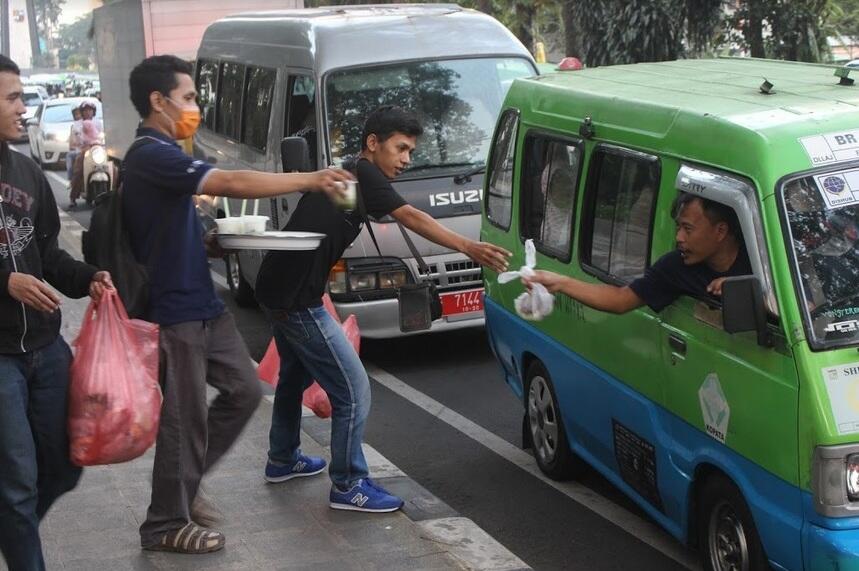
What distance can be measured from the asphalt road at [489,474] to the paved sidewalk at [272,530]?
25 cm

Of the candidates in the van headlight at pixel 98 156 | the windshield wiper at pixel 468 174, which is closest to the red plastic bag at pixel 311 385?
the windshield wiper at pixel 468 174

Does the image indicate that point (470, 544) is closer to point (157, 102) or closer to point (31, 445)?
point (31, 445)

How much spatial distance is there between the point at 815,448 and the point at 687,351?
2.86 feet

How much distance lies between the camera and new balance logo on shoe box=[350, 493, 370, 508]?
5957mm

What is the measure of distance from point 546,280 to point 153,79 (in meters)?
1.70

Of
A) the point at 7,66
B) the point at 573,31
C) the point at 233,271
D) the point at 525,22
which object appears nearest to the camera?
the point at 7,66

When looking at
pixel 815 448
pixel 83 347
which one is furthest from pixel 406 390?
pixel 815 448

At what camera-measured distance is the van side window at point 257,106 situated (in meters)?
10.9

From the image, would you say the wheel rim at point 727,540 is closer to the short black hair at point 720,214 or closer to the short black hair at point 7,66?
the short black hair at point 720,214

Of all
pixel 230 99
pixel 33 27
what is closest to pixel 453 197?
pixel 230 99

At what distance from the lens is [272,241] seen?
16.4ft

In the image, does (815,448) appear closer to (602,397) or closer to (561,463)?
(602,397)

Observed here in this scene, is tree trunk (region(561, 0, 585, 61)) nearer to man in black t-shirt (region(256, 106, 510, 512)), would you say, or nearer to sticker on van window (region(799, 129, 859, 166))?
man in black t-shirt (region(256, 106, 510, 512))

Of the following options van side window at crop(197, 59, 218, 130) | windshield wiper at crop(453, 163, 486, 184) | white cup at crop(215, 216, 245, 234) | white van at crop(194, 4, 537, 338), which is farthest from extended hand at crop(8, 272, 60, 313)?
van side window at crop(197, 59, 218, 130)
